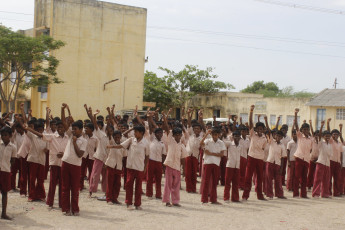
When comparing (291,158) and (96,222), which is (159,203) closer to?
(96,222)

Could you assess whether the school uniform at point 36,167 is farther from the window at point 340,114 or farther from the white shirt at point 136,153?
the window at point 340,114

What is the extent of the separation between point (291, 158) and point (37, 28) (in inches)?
999

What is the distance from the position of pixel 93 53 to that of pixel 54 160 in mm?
26361

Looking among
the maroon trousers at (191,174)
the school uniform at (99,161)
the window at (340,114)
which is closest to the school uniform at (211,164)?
the maroon trousers at (191,174)

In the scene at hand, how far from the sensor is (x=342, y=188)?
11625 mm

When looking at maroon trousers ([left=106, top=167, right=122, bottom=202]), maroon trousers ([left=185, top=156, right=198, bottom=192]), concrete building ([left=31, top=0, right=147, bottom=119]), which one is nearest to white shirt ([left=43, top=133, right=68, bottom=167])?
maroon trousers ([left=106, top=167, right=122, bottom=202])

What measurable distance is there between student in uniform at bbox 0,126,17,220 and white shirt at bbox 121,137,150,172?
6.89ft

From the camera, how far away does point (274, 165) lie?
34.4 feet

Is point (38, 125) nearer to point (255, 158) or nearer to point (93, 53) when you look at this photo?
point (255, 158)

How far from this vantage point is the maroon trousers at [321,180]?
432 inches

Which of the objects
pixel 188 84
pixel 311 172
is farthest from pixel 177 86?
pixel 311 172

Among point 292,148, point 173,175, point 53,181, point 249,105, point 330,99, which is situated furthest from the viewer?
point 249,105

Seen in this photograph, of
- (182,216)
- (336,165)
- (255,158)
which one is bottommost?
(182,216)

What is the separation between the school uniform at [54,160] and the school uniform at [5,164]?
85 cm
